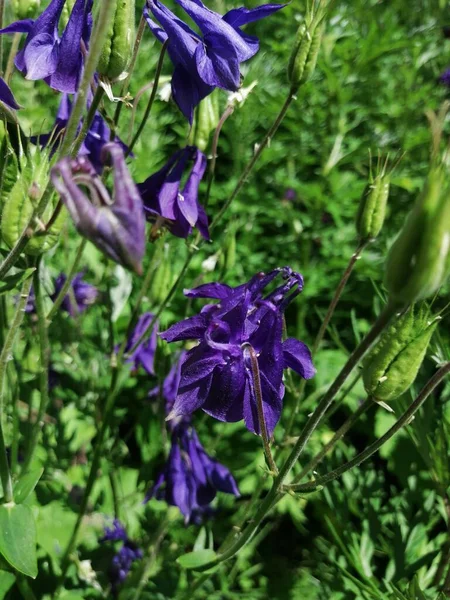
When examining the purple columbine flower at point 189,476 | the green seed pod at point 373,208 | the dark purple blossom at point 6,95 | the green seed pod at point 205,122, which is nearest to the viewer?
the dark purple blossom at point 6,95

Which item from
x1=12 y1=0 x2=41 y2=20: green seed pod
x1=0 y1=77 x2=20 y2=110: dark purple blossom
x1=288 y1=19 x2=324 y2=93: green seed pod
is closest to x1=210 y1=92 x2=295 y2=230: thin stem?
x1=288 y1=19 x2=324 y2=93: green seed pod

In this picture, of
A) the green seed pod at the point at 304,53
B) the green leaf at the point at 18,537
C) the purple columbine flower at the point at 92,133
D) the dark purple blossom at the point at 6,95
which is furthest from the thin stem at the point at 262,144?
the green leaf at the point at 18,537

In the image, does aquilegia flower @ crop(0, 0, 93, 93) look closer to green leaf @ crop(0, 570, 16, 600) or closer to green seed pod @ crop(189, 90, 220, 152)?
green seed pod @ crop(189, 90, 220, 152)

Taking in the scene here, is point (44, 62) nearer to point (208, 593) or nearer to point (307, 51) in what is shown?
point (307, 51)

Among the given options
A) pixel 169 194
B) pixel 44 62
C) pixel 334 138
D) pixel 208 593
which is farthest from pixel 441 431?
pixel 334 138

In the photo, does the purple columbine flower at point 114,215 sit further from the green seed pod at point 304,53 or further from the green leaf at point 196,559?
the green leaf at point 196,559

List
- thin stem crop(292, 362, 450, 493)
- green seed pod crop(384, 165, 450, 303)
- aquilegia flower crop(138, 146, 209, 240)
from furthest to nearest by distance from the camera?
1. aquilegia flower crop(138, 146, 209, 240)
2. thin stem crop(292, 362, 450, 493)
3. green seed pod crop(384, 165, 450, 303)
